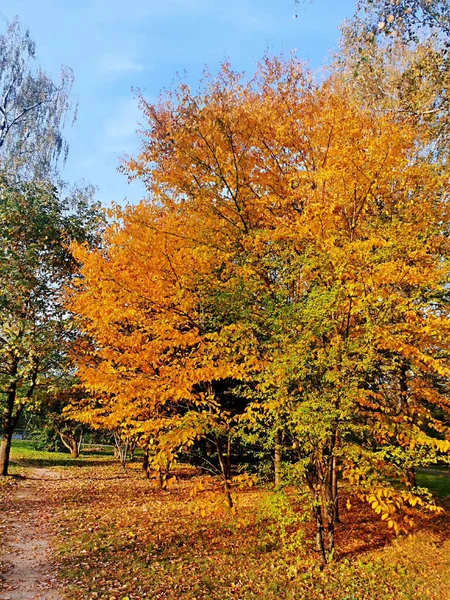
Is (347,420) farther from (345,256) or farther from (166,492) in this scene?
(166,492)

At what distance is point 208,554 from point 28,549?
10.3 ft

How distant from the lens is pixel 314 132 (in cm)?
820

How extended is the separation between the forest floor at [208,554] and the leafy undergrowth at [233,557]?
0.02 m

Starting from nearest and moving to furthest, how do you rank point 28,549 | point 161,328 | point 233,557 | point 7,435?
point 161,328 → point 233,557 → point 28,549 → point 7,435

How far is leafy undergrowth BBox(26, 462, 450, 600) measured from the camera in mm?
5973

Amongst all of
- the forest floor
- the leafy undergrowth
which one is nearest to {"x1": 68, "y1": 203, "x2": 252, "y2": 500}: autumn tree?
the forest floor

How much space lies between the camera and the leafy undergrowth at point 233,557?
597 cm

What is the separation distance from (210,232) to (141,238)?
136 centimetres

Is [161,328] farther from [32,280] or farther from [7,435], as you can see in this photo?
[7,435]

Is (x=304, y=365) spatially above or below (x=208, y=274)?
below

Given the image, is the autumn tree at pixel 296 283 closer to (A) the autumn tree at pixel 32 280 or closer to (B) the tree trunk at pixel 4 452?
(A) the autumn tree at pixel 32 280

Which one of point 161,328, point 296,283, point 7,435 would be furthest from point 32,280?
point 296,283

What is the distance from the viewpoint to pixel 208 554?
7359 millimetres

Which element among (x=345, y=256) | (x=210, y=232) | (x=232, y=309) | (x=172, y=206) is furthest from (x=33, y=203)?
(x=345, y=256)
